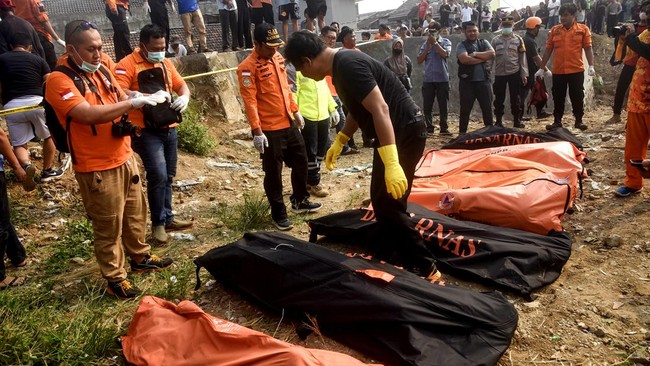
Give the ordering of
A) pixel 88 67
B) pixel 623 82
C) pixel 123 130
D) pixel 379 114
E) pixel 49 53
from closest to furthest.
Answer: pixel 379 114 → pixel 88 67 → pixel 123 130 → pixel 49 53 → pixel 623 82

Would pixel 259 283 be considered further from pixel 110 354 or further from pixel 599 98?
pixel 599 98

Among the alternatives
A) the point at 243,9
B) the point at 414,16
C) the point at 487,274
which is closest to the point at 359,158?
the point at 243,9

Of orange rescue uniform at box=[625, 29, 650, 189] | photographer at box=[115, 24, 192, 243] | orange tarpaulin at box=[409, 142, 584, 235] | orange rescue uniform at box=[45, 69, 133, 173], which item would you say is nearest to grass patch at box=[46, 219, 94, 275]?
photographer at box=[115, 24, 192, 243]

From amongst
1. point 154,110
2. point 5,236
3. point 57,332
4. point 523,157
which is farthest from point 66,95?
point 523,157

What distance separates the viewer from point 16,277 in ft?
11.5

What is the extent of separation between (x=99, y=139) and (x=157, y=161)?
0.94m

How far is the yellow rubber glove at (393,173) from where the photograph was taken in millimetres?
2619

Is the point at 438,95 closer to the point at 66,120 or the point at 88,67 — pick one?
the point at 88,67

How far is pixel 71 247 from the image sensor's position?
3.96m

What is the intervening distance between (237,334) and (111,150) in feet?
5.04

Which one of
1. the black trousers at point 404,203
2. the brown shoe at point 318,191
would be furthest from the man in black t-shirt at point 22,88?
the black trousers at point 404,203

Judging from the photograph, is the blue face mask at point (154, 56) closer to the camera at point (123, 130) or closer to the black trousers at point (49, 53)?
the camera at point (123, 130)

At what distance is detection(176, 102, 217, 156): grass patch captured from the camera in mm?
6398

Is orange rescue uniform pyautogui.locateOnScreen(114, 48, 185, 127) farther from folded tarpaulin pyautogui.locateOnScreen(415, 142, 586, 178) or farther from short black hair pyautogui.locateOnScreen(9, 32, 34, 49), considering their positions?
folded tarpaulin pyautogui.locateOnScreen(415, 142, 586, 178)
